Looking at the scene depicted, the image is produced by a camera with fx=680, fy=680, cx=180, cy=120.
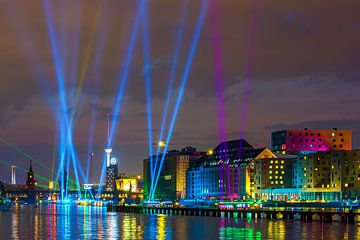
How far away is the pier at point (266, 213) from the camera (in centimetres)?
11856

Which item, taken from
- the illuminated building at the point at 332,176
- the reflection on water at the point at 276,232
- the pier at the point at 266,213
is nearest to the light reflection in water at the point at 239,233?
the reflection on water at the point at 276,232

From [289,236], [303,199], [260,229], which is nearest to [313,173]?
[303,199]

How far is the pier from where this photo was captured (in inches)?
4668

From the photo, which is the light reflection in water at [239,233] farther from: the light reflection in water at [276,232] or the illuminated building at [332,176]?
the illuminated building at [332,176]

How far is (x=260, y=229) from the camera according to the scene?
9894cm

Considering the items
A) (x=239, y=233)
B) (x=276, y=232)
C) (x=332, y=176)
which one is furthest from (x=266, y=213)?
(x=332, y=176)

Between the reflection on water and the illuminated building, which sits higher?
the illuminated building

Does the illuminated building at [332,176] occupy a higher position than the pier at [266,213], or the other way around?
the illuminated building at [332,176]

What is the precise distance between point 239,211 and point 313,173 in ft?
180

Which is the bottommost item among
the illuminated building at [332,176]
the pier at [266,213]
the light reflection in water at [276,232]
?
the pier at [266,213]

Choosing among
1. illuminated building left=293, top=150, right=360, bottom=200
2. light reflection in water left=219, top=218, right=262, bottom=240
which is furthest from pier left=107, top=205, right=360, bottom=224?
illuminated building left=293, top=150, right=360, bottom=200

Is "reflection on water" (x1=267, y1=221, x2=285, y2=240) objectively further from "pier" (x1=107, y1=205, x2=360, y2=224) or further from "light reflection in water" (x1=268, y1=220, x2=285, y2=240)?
"pier" (x1=107, y1=205, x2=360, y2=224)

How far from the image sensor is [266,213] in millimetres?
136875

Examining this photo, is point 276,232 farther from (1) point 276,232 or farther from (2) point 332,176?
(2) point 332,176
